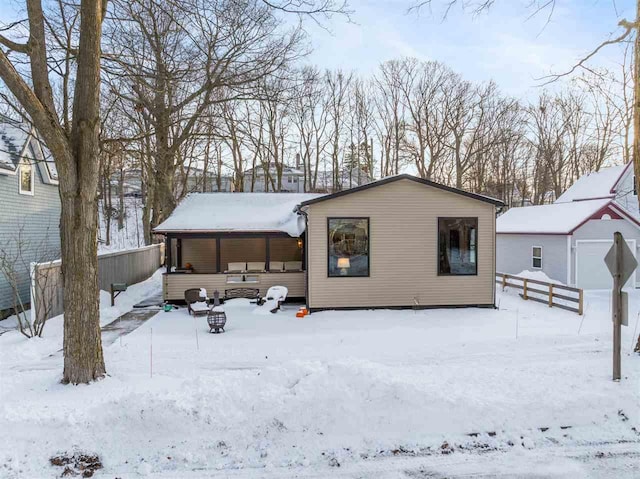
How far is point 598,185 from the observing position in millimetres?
22688

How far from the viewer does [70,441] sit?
14.3 ft

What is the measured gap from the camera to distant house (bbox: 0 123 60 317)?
12.4 meters

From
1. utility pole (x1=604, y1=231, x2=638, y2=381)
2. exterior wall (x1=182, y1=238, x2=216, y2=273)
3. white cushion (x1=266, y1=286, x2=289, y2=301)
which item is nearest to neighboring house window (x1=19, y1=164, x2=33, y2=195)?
exterior wall (x1=182, y1=238, x2=216, y2=273)

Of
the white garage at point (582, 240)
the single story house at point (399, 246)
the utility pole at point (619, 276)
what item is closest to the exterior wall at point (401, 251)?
the single story house at point (399, 246)

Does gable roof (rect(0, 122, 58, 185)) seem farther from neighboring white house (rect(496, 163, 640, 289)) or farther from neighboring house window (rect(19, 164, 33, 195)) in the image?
neighboring white house (rect(496, 163, 640, 289))

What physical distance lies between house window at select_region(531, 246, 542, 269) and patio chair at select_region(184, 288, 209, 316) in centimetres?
1453

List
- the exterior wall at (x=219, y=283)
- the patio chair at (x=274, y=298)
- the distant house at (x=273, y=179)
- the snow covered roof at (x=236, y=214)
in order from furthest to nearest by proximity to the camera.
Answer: the distant house at (x=273, y=179) → the snow covered roof at (x=236, y=214) → the exterior wall at (x=219, y=283) → the patio chair at (x=274, y=298)

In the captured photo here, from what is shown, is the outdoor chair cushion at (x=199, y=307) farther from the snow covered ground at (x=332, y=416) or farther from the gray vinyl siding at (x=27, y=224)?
the gray vinyl siding at (x=27, y=224)

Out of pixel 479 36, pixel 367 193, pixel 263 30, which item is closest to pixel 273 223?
pixel 367 193

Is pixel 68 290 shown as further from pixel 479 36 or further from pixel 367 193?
pixel 479 36

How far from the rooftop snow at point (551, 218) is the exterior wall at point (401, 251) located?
6.76 meters

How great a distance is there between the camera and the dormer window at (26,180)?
13.6 meters

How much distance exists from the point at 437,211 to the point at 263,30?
8.94 m

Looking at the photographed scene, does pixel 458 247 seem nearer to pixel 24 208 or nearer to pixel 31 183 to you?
pixel 24 208
